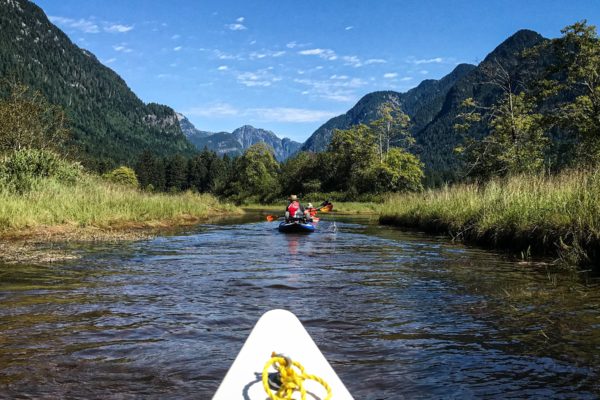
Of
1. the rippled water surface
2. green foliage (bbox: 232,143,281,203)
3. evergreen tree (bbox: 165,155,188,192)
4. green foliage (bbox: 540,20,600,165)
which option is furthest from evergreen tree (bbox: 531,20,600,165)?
evergreen tree (bbox: 165,155,188,192)

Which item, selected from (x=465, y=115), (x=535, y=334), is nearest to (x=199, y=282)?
(x=535, y=334)

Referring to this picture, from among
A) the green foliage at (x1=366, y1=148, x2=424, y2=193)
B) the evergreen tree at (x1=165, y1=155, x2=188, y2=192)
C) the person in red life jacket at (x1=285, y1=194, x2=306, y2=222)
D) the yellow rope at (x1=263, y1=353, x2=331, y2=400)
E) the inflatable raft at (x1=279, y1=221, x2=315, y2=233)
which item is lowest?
the inflatable raft at (x1=279, y1=221, x2=315, y2=233)

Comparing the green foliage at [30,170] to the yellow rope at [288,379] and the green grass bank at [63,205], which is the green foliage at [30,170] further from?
the yellow rope at [288,379]

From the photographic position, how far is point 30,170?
19.3 m

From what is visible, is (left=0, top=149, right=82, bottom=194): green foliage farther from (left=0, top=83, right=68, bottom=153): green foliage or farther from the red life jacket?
the red life jacket

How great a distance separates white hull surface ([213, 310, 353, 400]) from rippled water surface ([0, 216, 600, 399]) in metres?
1.04

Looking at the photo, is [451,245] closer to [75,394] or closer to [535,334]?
[535,334]

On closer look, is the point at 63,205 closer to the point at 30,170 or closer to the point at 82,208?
the point at 82,208

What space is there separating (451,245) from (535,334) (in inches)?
336

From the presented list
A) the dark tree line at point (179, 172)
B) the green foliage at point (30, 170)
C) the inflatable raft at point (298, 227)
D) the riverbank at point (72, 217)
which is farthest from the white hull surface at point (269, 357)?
the dark tree line at point (179, 172)

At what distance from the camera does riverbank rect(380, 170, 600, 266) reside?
848 cm

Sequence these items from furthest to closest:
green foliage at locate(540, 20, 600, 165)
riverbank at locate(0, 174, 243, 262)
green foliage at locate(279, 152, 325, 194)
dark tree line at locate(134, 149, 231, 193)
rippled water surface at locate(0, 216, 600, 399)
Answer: dark tree line at locate(134, 149, 231, 193) < green foliage at locate(279, 152, 325, 194) < green foliage at locate(540, 20, 600, 165) < riverbank at locate(0, 174, 243, 262) < rippled water surface at locate(0, 216, 600, 399)

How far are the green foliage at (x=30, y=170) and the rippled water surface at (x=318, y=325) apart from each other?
999cm

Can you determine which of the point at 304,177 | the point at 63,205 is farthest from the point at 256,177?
the point at 63,205
